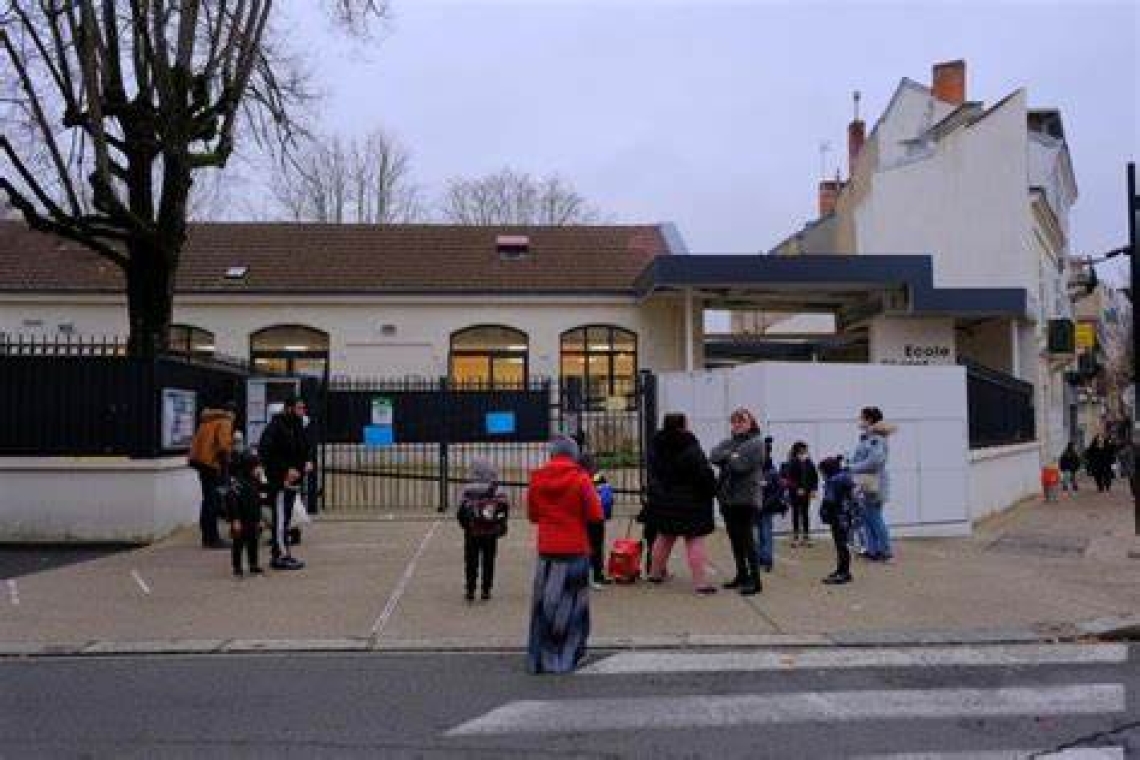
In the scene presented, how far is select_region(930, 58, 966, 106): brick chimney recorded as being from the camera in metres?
40.4

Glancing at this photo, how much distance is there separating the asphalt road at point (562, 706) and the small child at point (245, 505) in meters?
3.44

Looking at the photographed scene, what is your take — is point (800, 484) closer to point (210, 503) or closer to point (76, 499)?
point (210, 503)

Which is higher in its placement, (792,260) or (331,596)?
(792,260)

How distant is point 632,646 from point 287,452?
501 centimetres

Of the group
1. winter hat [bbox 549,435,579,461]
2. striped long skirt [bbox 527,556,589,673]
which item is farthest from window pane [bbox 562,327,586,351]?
striped long skirt [bbox 527,556,589,673]

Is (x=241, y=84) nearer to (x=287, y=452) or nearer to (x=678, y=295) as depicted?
(x=287, y=452)

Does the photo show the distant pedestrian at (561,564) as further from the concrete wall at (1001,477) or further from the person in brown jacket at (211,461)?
the concrete wall at (1001,477)

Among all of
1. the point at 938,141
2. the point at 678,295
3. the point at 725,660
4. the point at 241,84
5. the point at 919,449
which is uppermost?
the point at 938,141

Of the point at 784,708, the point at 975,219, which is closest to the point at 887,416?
the point at 784,708

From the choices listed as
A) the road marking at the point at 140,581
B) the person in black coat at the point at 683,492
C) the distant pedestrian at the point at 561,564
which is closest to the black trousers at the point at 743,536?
the person in black coat at the point at 683,492

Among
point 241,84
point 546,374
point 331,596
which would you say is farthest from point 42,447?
point 546,374

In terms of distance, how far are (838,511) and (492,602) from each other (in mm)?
3643

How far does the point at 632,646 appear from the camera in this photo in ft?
30.1

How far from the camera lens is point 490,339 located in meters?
32.7
